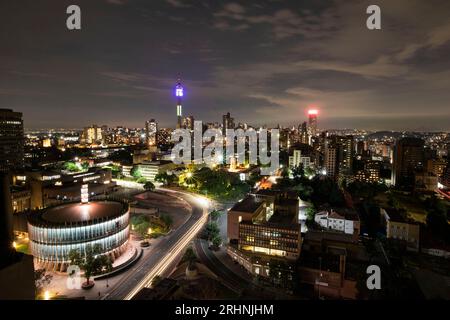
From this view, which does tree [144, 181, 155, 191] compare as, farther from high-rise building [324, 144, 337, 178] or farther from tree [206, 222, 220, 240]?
high-rise building [324, 144, 337, 178]

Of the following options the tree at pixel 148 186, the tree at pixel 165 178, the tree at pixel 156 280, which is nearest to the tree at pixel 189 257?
the tree at pixel 156 280

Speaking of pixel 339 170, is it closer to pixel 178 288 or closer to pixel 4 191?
pixel 178 288

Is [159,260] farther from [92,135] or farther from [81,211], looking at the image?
[92,135]

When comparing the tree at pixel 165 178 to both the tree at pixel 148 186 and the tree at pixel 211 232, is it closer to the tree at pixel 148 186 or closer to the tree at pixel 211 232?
the tree at pixel 148 186

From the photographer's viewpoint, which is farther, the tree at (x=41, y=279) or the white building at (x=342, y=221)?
the white building at (x=342, y=221)

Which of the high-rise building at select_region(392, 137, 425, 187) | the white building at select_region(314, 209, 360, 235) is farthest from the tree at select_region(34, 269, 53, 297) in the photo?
the high-rise building at select_region(392, 137, 425, 187)

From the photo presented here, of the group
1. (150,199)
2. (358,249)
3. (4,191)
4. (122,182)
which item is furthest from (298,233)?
(122,182)
